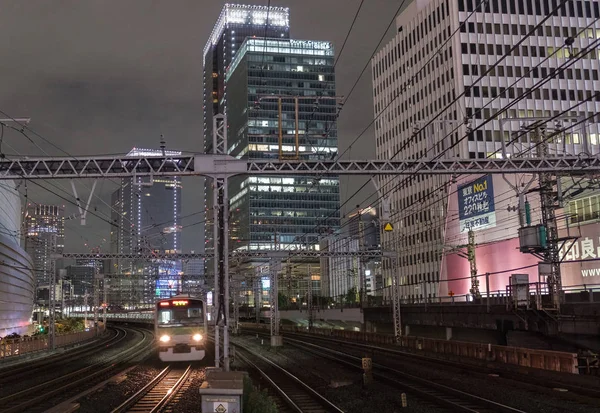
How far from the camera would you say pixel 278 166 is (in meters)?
25.9

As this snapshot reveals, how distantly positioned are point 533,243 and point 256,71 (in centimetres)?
14779

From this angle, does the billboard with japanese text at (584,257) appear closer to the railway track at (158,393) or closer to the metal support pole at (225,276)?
the railway track at (158,393)

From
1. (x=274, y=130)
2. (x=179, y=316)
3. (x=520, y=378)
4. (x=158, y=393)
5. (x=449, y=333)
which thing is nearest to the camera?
(x=158, y=393)

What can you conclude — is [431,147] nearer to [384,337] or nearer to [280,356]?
[280,356]

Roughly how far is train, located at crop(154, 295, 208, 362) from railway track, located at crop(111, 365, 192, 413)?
104 inches

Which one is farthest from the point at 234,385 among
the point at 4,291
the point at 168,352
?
the point at 4,291

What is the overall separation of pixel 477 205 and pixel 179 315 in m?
38.4

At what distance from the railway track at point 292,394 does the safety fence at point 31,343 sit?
18237 millimetres

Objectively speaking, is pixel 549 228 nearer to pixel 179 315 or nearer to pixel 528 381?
pixel 528 381

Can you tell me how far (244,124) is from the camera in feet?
601

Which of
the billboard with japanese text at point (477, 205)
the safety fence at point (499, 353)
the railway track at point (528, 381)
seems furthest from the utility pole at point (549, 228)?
the billboard with japanese text at point (477, 205)

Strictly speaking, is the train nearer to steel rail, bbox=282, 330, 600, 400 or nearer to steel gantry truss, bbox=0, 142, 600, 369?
steel gantry truss, bbox=0, 142, 600, 369

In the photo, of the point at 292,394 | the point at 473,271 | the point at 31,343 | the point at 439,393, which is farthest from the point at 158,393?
the point at 473,271

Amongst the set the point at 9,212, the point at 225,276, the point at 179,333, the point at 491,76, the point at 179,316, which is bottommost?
the point at 179,333
